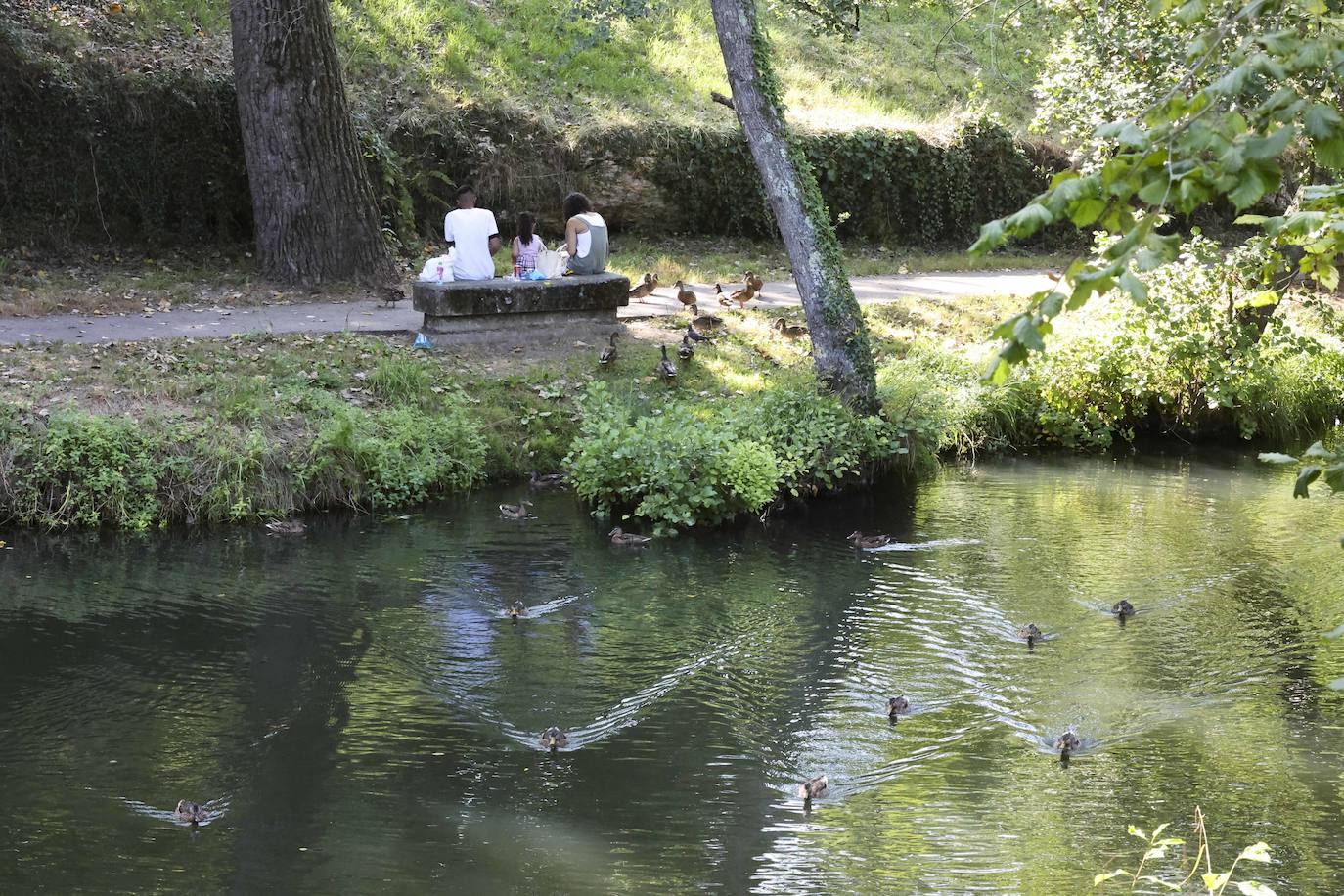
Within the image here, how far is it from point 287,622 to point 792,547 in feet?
14.6

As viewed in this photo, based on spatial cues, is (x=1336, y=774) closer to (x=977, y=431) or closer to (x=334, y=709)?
(x=334, y=709)

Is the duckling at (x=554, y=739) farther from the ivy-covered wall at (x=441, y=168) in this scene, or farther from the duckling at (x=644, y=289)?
the ivy-covered wall at (x=441, y=168)

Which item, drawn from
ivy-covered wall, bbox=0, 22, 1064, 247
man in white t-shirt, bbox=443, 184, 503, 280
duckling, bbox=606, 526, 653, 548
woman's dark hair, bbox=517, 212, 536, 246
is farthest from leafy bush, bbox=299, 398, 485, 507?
ivy-covered wall, bbox=0, 22, 1064, 247

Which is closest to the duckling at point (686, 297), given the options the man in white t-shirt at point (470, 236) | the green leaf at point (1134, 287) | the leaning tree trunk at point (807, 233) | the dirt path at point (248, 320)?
the dirt path at point (248, 320)

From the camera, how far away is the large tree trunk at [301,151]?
16.3m

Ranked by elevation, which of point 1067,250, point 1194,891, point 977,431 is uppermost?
point 1067,250

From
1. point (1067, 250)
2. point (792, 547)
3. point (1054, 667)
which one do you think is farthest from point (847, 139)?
point (1054, 667)

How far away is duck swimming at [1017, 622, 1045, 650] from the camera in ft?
30.9

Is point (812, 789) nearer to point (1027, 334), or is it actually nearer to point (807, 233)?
point (1027, 334)

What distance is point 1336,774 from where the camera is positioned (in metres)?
7.51

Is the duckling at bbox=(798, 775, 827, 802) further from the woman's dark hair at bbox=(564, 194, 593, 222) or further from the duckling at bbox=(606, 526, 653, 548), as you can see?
the woman's dark hair at bbox=(564, 194, 593, 222)

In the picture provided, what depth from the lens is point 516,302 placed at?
15305 millimetres

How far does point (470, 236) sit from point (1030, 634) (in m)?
8.46

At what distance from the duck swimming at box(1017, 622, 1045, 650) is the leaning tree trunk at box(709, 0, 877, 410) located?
4.46 m
